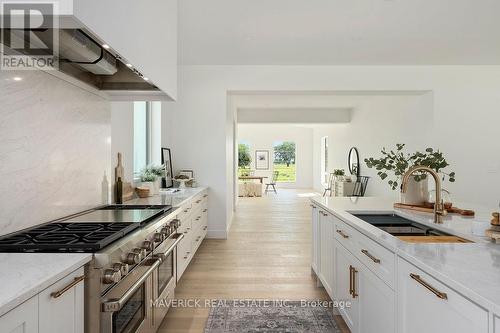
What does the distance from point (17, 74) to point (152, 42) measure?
2.22ft

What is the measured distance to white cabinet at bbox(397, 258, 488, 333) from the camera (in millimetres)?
925

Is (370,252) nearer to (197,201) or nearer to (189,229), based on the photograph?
(189,229)

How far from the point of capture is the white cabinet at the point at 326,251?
2.59m

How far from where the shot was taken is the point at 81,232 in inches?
63.1

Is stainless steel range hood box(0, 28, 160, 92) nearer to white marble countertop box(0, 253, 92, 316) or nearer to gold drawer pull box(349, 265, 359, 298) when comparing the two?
white marble countertop box(0, 253, 92, 316)

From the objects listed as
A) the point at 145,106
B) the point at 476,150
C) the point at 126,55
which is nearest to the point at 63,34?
the point at 126,55

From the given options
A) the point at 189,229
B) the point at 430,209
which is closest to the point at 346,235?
the point at 430,209

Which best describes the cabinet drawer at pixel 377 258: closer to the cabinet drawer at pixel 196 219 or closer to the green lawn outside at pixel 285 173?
the cabinet drawer at pixel 196 219

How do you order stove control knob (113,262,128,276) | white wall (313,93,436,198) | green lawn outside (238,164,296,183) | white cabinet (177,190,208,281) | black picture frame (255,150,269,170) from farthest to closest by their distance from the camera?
green lawn outside (238,164,296,183) < black picture frame (255,150,269,170) < white wall (313,93,436,198) < white cabinet (177,190,208,281) < stove control knob (113,262,128,276)

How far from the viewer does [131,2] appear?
4.88ft

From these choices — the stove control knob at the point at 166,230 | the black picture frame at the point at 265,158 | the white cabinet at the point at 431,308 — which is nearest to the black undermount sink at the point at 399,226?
the white cabinet at the point at 431,308

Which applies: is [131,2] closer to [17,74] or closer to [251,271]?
[17,74]

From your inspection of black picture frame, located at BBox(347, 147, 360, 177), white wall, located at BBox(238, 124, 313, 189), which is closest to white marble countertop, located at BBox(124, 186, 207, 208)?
black picture frame, located at BBox(347, 147, 360, 177)

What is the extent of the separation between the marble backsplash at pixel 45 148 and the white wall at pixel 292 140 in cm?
1307
